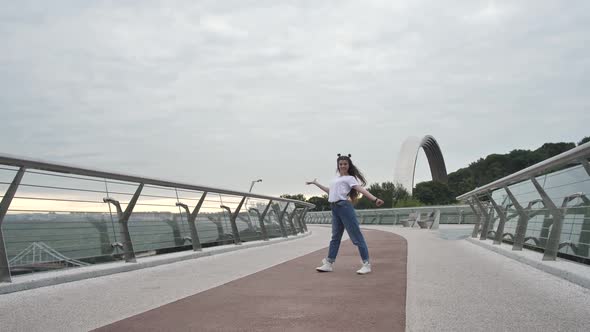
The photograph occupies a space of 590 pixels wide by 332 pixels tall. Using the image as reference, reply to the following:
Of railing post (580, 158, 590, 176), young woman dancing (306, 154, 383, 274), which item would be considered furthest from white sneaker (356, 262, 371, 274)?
railing post (580, 158, 590, 176)

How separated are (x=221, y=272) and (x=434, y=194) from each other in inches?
3877

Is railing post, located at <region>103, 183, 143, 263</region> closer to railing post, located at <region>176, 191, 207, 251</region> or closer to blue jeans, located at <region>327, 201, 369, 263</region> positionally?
railing post, located at <region>176, 191, 207, 251</region>

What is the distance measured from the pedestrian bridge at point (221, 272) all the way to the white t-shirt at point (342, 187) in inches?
39.1

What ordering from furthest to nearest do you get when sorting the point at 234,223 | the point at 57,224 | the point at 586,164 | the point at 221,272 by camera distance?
the point at 234,223, the point at 221,272, the point at 57,224, the point at 586,164

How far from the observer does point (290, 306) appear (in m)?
4.83

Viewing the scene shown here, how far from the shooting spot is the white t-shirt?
783cm

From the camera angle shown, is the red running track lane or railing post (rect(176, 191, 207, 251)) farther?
railing post (rect(176, 191, 207, 251))

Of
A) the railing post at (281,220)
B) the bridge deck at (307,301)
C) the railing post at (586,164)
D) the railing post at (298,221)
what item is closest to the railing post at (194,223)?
the bridge deck at (307,301)

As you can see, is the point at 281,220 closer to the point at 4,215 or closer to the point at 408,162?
the point at 4,215

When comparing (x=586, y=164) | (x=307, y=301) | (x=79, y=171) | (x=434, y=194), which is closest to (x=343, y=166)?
(x=586, y=164)

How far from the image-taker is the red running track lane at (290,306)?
4.05 metres

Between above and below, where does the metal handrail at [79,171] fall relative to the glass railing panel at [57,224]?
above

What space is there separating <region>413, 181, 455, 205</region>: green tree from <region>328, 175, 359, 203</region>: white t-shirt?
9683 centimetres

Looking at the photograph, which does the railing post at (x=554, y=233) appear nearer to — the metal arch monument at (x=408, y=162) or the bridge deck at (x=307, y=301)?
the bridge deck at (x=307, y=301)
